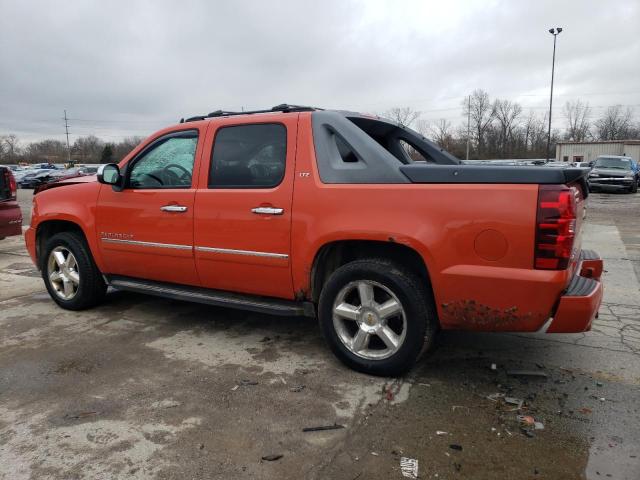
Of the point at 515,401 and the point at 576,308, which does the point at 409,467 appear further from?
the point at 576,308

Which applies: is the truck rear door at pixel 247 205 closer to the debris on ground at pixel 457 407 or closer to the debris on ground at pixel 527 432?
the debris on ground at pixel 457 407

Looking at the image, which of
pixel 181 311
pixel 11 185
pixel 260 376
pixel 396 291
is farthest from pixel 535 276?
pixel 11 185

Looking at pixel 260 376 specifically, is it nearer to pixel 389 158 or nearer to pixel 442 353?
pixel 442 353

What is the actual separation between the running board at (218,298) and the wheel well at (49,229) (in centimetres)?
82

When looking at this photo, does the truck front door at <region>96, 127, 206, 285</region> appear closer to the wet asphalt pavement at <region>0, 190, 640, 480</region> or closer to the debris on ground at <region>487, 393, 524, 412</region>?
the wet asphalt pavement at <region>0, 190, 640, 480</region>

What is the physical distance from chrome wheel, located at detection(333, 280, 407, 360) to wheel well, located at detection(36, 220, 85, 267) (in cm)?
317

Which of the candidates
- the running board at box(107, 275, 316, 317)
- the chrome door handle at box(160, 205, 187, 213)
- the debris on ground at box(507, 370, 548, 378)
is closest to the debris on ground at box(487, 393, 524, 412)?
the debris on ground at box(507, 370, 548, 378)

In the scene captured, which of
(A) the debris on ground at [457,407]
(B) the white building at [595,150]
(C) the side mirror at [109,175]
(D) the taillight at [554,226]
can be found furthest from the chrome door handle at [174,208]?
(B) the white building at [595,150]

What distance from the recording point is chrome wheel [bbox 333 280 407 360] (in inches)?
132

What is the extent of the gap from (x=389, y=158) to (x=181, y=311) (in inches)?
113

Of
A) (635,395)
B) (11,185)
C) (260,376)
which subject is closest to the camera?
(635,395)

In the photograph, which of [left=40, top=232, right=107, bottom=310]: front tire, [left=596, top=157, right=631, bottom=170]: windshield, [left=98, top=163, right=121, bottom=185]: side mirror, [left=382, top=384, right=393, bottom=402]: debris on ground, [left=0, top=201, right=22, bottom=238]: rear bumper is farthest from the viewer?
[left=596, top=157, right=631, bottom=170]: windshield

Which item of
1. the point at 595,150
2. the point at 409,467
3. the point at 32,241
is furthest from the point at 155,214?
the point at 595,150

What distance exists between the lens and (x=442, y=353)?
3.89m
